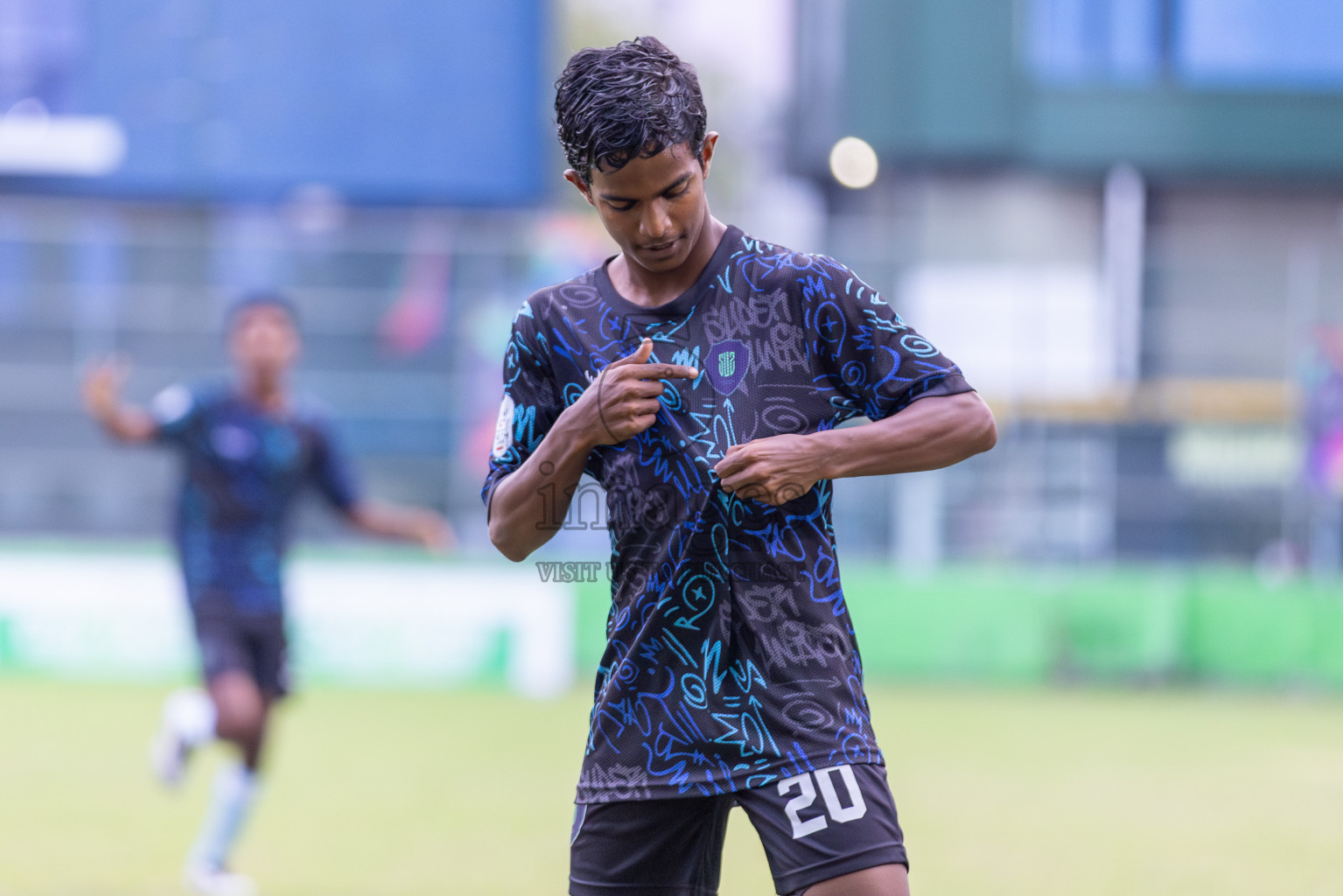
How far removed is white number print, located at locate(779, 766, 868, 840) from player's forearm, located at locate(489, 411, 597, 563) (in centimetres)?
67

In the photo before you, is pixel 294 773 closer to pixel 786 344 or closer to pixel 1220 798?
pixel 1220 798

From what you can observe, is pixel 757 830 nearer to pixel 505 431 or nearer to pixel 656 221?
pixel 505 431

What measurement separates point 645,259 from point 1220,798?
8149 mm

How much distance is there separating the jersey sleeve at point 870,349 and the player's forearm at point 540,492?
0.49 m

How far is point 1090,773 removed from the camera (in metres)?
11.1

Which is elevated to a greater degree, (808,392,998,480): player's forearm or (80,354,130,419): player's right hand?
(80,354,130,419): player's right hand

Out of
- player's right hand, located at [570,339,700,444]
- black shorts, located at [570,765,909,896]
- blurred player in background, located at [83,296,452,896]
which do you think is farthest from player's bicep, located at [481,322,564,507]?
blurred player in background, located at [83,296,452,896]

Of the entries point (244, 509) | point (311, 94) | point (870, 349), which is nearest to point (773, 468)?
point (870, 349)

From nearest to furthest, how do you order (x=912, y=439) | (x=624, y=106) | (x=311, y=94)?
(x=624, y=106), (x=912, y=439), (x=311, y=94)

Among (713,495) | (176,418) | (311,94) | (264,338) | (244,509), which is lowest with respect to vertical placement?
(244,509)

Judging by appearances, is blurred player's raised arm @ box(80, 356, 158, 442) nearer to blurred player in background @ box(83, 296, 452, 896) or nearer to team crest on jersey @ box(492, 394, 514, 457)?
blurred player in background @ box(83, 296, 452, 896)

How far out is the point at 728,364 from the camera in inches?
127

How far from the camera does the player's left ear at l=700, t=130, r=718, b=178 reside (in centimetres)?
319

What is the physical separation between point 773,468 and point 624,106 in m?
0.68
